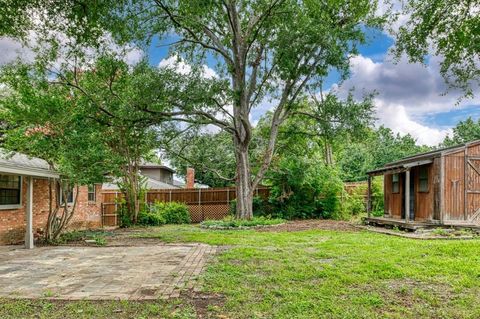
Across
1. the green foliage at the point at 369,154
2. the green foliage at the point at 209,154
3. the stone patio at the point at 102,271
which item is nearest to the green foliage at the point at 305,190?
the green foliage at the point at 209,154

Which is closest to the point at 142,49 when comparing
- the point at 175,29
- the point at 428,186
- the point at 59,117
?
the point at 175,29

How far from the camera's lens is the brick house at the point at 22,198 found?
9454mm

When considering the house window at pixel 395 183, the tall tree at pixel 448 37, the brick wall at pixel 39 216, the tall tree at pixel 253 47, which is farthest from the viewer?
the house window at pixel 395 183

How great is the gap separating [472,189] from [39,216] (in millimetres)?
14269

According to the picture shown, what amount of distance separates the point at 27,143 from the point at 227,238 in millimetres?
5912

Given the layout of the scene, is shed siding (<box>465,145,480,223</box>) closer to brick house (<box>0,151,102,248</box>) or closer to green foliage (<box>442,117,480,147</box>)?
brick house (<box>0,151,102,248</box>)

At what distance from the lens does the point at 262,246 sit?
9.01 metres

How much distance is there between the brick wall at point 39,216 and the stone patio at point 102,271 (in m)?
1.81

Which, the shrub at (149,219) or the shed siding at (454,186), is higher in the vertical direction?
the shed siding at (454,186)

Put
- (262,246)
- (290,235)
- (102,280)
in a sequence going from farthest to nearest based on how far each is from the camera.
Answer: (290,235)
(262,246)
(102,280)

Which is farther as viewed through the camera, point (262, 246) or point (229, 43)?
point (229, 43)

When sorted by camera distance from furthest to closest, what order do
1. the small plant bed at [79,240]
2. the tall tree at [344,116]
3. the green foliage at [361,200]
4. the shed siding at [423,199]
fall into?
the green foliage at [361,200] < the tall tree at [344,116] < the shed siding at [423,199] < the small plant bed at [79,240]

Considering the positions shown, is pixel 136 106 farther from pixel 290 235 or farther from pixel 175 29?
pixel 290 235

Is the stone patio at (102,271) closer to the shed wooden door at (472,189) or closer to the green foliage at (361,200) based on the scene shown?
the shed wooden door at (472,189)
